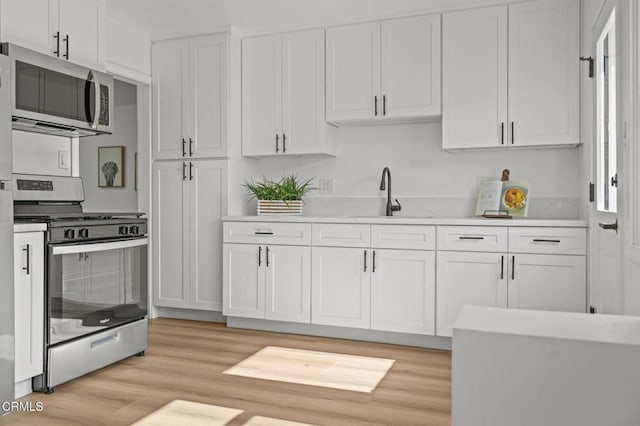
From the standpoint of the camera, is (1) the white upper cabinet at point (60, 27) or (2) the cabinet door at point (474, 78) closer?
(1) the white upper cabinet at point (60, 27)

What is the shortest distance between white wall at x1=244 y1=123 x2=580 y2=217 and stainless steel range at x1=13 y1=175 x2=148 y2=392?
5.60 ft

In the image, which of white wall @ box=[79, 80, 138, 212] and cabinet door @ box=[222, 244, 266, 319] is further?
white wall @ box=[79, 80, 138, 212]

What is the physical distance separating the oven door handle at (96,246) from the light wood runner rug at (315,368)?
3.20 feet

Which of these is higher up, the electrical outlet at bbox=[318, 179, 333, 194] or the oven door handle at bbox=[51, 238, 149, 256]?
the electrical outlet at bbox=[318, 179, 333, 194]

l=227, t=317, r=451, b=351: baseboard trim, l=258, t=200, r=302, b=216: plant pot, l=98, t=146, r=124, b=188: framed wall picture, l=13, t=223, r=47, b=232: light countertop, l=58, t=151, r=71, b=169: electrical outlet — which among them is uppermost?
l=98, t=146, r=124, b=188: framed wall picture

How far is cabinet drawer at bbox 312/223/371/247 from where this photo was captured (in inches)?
151

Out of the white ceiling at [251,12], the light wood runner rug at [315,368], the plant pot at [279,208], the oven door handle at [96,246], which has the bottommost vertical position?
the light wood runner rug at [315,368]

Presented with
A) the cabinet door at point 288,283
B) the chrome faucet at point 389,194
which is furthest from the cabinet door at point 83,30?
the chrome faucet at point 389,194

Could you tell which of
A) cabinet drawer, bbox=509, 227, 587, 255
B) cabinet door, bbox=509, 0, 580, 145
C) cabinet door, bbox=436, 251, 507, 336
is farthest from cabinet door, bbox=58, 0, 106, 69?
cabinet drawer, bbox=509, 227, 587, 255

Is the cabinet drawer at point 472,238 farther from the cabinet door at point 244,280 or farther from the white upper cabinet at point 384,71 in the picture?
the cabinet door at point 244,280

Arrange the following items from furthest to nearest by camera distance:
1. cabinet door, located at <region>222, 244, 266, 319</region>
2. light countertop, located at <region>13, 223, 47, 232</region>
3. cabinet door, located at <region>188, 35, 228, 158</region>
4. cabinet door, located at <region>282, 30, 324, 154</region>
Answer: cabinet door, located at <region>188, 35, 228, 158</region>
cabinet door, located at <region>282, 30, 324, 154</region>
cabinet door, located at <region>222, 244, 266, 319</region>
light countertop, located at <region>13, 223, 47, 232</region>

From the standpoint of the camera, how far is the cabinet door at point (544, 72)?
3.56 meters

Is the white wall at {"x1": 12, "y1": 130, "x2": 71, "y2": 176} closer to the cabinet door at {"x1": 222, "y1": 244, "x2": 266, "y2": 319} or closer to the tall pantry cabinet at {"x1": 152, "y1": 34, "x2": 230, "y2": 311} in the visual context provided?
the tall pantry cabinet at {"x1": 152, "y1": 34, "x2": 230, "y2": 311}

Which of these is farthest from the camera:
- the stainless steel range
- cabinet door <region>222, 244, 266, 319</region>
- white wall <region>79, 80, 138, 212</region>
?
white wall <region>79, 80, 138, 212</region>
